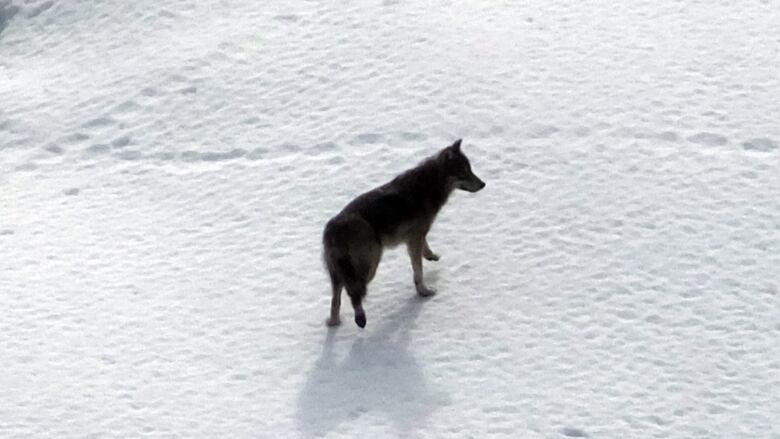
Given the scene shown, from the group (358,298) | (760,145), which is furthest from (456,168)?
(760,145)

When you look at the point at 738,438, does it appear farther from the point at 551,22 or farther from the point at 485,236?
the point at 551,22

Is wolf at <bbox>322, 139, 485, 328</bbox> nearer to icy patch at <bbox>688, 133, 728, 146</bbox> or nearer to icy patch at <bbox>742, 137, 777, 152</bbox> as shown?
icy patch at <bbox>688, 133, 728, 146</bbox>

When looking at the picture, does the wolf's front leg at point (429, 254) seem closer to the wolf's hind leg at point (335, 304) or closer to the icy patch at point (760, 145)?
the wolf's hind leg at point (335, 304)

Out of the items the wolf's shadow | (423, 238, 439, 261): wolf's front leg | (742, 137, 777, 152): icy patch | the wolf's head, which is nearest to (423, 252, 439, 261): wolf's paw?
(423, 238, 439, 261): wolf's front leg

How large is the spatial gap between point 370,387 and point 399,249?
1.49 m

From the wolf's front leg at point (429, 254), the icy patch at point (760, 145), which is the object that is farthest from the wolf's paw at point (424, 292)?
the icy patch at point (760, 145)

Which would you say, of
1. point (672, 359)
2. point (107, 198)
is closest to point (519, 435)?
point (672, 359)

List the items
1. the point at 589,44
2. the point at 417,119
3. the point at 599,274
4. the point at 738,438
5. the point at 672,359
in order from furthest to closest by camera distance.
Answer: the point at 589,44 → the point at 417,119 → the point at 599,274 → the point at 672,359 → the point at 738,438

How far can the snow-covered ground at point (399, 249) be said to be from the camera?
25.8ft

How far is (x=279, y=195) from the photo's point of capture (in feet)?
32.0

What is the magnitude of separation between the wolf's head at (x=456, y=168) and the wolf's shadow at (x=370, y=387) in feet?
2.95

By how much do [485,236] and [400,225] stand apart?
99 cm

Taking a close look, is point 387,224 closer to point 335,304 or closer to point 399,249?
point 335,304

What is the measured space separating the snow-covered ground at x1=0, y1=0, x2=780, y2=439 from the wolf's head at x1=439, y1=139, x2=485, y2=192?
1.65ft
